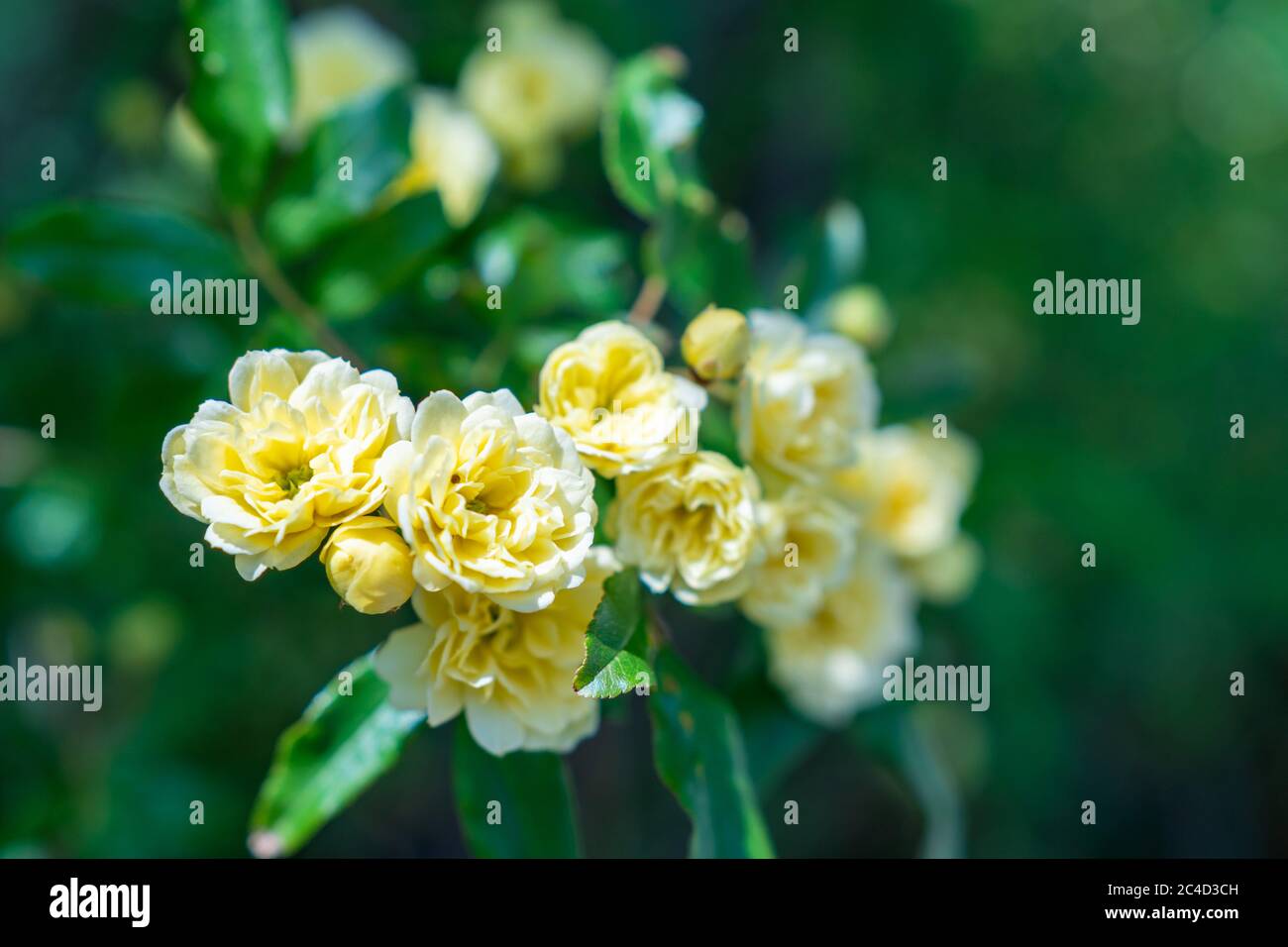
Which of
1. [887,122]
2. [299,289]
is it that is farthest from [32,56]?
[887,122]

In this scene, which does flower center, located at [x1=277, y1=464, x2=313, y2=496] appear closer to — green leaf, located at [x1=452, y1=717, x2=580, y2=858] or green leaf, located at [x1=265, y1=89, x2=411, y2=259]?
green leaf, located at [x1=452, y1=717, x2=580, y2=858]

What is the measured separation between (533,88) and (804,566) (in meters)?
1.08

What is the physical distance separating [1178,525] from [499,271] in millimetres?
1914

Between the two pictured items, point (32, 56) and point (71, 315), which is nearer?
point (71, 315)

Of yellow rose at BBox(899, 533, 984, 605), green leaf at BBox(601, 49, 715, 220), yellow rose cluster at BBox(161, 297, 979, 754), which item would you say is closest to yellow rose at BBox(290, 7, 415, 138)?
green leaf at BBox(601, 49, 715, 220)

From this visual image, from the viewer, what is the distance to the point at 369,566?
946 millimetres

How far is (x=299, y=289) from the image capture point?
1705mm

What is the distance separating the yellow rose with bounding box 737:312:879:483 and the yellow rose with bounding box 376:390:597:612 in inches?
10.5

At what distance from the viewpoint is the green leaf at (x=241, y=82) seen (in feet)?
4.71

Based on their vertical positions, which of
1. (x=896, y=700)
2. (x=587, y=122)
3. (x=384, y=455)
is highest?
(x=587, y=122)

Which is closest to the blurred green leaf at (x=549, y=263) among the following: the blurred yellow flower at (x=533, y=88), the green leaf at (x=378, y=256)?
the green leaf at (x=378, y=256)

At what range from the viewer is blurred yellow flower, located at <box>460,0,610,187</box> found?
6.26 feet
